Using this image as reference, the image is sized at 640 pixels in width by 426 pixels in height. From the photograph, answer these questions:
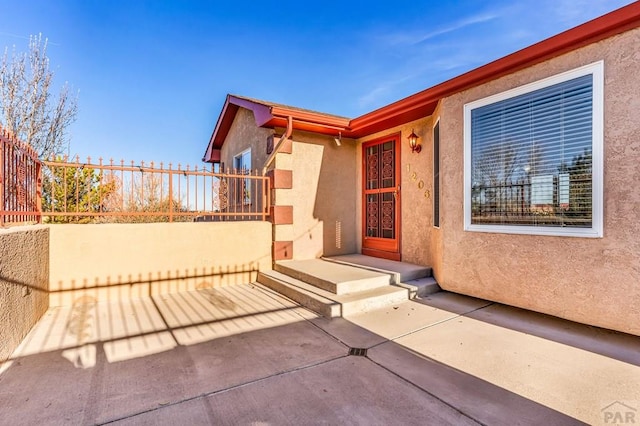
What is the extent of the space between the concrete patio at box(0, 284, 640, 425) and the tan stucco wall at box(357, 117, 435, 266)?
1.87m

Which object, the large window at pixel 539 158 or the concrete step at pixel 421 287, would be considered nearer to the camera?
the large window at pixel 539 158

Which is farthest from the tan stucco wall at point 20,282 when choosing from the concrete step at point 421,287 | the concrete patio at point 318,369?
the concrete step at point 421,287

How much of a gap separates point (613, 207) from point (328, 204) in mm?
4617

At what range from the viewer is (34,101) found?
10719mm

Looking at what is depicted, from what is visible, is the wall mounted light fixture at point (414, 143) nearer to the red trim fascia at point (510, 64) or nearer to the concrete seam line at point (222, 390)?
the red trim fascia at point (510, 64)

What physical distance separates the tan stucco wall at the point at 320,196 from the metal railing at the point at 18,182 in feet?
12.0

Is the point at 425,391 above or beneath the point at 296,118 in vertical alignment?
beneath

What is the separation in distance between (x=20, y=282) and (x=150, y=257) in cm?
185

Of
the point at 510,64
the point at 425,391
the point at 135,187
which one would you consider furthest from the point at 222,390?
the point at 510,64

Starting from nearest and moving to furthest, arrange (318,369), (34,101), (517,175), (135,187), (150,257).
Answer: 1. (318,369)
2. (517,175)
3. (150,257)
4. (135,187)
5. (34,101)

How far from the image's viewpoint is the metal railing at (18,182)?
2.96 m

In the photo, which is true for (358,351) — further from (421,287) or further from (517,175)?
(517,175)

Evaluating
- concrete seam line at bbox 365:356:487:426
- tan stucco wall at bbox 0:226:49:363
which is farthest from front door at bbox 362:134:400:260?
tan stucco wall at bbox 0:226:49:363

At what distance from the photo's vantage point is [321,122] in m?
5.92
